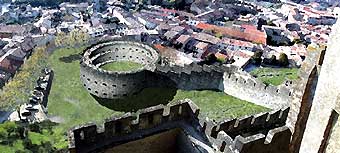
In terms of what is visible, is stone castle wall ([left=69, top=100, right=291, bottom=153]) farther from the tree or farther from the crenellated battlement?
the tree

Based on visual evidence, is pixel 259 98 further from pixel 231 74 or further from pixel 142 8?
pixel 142 8

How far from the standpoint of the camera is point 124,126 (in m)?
10.4

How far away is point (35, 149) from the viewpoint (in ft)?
74.6

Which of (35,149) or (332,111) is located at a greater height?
(332,111)

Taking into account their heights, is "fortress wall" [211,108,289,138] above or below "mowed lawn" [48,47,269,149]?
above

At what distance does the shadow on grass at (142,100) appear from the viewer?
28.0 m

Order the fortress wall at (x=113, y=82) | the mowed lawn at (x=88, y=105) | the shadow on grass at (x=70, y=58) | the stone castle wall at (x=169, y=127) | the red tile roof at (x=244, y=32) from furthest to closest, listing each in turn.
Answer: the red tile roof at (x=244, y=32)
the shadow on grass at (x=70, y=58)
the fortress wall at (x=113, y=82)
the mowed lawn at (x=88, y=105)
the stone castle wall at (x=169, y=127)

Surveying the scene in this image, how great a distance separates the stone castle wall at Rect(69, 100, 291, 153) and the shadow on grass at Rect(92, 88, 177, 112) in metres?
16.8

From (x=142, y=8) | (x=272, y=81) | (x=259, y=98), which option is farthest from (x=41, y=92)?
(x=142, y=8)

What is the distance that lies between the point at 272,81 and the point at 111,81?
1462 centimetres

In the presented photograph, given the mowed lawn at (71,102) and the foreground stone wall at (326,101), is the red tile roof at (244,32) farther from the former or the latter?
the foreground stone wall at (326,101)

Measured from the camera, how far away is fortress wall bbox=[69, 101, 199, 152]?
9891mm

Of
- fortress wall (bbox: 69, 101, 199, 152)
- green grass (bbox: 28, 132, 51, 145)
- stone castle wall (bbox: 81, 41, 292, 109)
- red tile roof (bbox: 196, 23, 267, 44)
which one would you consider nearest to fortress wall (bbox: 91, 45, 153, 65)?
stone castle wall (bbox: 81, 41, 292, 109)

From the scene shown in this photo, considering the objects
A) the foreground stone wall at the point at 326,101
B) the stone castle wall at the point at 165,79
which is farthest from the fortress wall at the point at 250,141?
the stone castle wall at the point at 165,79
